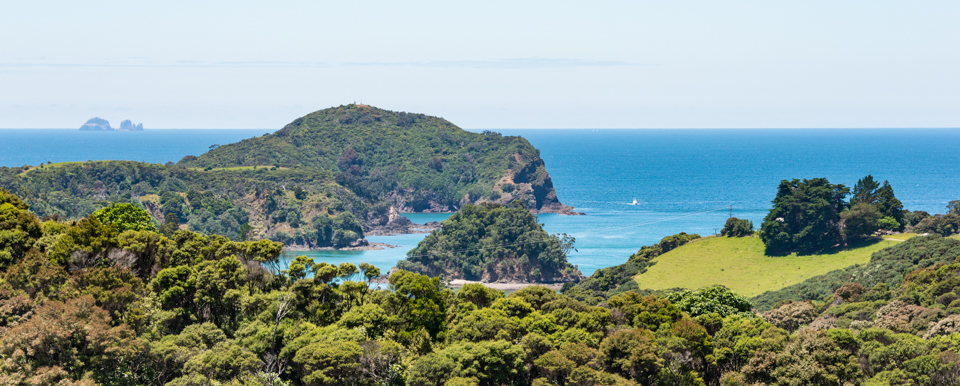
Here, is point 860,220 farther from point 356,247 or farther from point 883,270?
point 356,247

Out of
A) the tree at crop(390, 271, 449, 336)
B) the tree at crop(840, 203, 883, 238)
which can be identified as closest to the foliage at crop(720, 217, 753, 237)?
the tree at crop(840, 203, 883, 238)

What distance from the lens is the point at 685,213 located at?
492ft

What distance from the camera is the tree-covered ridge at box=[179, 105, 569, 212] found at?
16875 centimetres

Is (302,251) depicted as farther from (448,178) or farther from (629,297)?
(629,297)

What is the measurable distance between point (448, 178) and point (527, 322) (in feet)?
474

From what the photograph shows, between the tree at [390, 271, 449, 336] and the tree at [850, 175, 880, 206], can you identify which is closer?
the tree at [390, 271, 449, 336]

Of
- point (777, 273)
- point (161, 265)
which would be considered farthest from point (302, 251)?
point (161, 265)

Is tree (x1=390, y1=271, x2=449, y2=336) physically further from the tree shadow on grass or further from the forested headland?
the forested headland

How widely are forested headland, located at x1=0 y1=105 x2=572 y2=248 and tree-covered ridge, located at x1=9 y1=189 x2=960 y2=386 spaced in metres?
60.1

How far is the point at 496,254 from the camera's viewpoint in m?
103

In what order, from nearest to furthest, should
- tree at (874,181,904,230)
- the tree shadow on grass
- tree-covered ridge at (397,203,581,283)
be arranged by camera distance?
the tree shadow on grass, tree at (874,181,904,230), tree-covered ridge at (397,203,581,283)

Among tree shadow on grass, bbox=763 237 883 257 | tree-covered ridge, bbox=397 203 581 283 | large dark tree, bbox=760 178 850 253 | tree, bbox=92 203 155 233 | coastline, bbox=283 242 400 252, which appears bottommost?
coastline, bbox=283 242 400 252

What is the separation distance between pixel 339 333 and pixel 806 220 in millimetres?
68337

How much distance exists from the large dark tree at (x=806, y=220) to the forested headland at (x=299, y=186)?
68.8 metres
